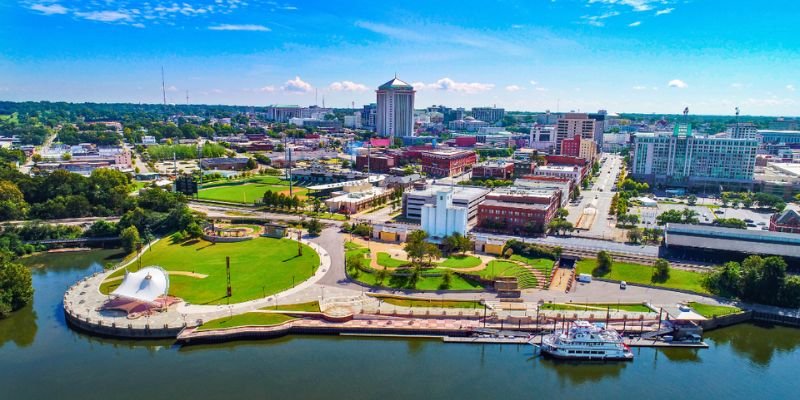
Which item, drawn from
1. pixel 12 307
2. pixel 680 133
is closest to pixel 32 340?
pixel 12 307

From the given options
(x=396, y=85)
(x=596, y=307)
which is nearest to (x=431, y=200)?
(x=596, y=307)

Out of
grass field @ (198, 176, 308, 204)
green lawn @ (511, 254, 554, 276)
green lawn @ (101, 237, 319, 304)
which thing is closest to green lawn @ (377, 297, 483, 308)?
green lawn @ (101, 237, 319, 304)

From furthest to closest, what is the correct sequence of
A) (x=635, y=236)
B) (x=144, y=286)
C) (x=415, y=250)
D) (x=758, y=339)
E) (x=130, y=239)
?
(x=635, y=236) < (x=130, y=239) < (x=415, y=250) < (x=144, y=286) < (x=758, y=339)

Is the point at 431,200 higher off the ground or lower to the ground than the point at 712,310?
higher

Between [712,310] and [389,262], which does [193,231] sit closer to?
[389,262]

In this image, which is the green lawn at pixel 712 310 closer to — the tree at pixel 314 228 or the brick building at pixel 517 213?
the brick building at pixel 517 213

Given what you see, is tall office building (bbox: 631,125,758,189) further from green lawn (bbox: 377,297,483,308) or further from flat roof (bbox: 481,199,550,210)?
green lawn (bbox: 377,297,483,308)

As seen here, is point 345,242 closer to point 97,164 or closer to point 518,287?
point 518,287
